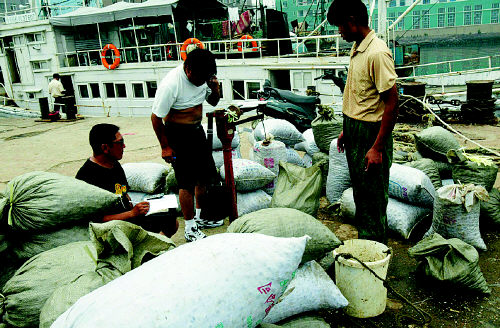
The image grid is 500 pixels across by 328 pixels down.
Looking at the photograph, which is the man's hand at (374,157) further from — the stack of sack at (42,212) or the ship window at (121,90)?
the ship window at (121,90)

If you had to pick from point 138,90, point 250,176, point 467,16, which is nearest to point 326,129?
point 250,176

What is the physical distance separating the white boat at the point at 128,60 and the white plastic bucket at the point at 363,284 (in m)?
7.67

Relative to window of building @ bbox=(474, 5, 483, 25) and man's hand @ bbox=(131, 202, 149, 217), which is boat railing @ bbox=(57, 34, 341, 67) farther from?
window of building @ bbox=(474, 5, 483, 25)

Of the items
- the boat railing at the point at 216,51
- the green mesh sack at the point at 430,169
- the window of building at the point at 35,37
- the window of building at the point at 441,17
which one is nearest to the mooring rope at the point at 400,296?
the green mesh sack at the point at 430,169

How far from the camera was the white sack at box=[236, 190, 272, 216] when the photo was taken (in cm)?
343

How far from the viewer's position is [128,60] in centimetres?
1600

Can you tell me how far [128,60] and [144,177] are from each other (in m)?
13.9

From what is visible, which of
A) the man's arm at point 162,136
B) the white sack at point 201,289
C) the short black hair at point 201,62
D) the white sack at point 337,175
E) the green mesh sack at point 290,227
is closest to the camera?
the white sack at point 201,289

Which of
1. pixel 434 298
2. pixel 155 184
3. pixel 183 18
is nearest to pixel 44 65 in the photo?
pixel 183 18

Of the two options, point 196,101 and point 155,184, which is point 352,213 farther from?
point 155,184

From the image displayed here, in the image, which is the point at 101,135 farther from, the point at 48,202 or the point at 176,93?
the point at 176,93

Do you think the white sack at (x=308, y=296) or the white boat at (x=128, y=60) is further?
the white boat at (x=128, y=60)

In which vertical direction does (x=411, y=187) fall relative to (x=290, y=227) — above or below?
below

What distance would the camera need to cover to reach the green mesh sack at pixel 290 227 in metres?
1.90
